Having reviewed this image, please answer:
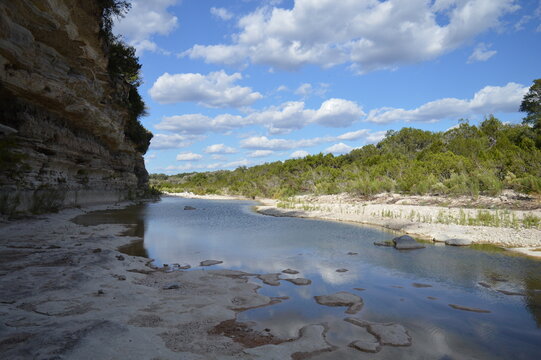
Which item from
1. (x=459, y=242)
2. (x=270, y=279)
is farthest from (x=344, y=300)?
(x=459, y=242)

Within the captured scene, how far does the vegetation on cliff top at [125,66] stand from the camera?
22.2m

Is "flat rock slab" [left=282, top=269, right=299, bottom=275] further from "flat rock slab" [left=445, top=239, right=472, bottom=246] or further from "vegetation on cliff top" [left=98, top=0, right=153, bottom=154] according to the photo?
"vegetation on cliff top" [left=98, top=0, right=153, bottom=154]

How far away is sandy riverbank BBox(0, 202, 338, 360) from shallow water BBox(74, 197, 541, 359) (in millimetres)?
720

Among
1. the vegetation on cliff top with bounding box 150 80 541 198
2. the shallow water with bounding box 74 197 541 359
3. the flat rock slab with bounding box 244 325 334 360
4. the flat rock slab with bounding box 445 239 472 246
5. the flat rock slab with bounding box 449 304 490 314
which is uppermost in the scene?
the vegetation on cliff top with bounding box 150 80 541 198

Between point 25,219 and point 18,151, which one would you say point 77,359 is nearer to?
point 25,219

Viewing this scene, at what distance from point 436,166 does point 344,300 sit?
3571cm

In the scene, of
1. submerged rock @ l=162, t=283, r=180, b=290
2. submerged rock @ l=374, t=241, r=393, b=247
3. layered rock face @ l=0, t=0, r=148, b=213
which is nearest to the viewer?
submerged rock @ l=162, t=283, r=180, b=290

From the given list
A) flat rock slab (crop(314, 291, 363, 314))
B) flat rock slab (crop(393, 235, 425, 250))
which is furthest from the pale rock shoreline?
flat rock slab (crop(314, 291, 363, 314))

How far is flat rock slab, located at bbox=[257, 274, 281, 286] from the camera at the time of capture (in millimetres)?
8907

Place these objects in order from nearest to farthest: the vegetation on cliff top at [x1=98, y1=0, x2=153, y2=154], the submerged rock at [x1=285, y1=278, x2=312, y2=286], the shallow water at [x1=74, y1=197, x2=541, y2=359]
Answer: the shallow water at [x1=74, y1=197, x2=541, y2=359] → the submerged rock at [x1=285, y1=278, x2=312, y2=286] → the vegetation on cliff top at [x1=98, y1=0, x2=153, y2=154]

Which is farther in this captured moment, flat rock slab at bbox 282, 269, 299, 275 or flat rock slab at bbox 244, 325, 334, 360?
flat rock slab at bbox 282, 269, 299, 275

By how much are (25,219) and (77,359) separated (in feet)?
49.7

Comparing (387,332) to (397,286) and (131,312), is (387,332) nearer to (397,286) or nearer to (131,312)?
(397,286)

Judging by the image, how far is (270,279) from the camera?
30.3ft
